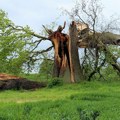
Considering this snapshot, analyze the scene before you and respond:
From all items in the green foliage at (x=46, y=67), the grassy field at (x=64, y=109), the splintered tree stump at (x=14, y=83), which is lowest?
the grassy field at (x=64, y=109)

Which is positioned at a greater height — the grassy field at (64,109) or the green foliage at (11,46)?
the green foliage at (11,46)

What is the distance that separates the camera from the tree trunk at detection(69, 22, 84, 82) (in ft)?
87.2

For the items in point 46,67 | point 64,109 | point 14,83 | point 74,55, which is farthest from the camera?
point 46,67

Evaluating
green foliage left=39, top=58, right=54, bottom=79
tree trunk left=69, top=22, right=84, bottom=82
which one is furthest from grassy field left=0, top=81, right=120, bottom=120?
green foliage left=39, top=58, right=54, bottom=79

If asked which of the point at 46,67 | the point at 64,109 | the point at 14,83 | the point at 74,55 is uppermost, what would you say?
the point at 74,55

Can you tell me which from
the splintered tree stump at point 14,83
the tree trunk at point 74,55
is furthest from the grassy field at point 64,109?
the tree trunk at point 74,55

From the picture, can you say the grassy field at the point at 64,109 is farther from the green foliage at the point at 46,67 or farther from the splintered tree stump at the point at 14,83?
the green foliage at the point at 46,67

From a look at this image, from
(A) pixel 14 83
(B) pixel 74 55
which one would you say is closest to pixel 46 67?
(B) pixel 74 55

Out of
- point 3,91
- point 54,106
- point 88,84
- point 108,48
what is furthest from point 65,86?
point 54,106

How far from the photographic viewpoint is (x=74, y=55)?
1057 inches

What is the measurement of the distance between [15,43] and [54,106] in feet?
43.9

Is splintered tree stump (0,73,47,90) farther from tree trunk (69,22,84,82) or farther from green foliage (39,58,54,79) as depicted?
green foliage (39,58,54,79)

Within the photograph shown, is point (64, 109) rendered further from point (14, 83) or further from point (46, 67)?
point (46, 67)

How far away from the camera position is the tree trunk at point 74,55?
26594 millimetres
